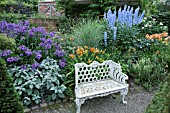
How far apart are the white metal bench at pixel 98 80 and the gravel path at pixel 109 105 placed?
17cm

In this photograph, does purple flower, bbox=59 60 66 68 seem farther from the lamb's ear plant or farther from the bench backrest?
the bench backrest

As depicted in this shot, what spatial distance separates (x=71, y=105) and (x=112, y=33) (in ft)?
7.46

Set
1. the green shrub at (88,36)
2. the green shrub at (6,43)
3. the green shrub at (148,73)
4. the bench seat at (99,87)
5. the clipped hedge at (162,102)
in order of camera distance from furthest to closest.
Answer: the green shrub at (88,36) → the green shrub at (148,73) → the green shrub at (6,43) → the bench seat at (99,87) → the clipped hedge at (162,102)

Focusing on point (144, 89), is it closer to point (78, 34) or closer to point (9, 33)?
point (78, 34)

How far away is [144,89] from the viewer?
465 cm

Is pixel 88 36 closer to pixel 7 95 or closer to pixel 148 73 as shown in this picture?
pixel 148 73

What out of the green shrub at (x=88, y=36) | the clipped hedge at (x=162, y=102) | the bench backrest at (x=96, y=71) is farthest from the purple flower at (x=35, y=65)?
the clipped hedge at (x=162, y=102)

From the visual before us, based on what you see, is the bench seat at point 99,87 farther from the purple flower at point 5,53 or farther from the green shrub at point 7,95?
the purple flower at point 5,53

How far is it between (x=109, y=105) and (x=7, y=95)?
2.06 metres

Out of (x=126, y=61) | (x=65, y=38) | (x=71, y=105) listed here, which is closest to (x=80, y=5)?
(x=65, y=38)

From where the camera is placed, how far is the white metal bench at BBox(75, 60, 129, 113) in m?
3.79

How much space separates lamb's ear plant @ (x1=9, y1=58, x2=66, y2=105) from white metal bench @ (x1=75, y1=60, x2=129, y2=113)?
1.24 ft

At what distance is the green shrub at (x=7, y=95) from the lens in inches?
94.2

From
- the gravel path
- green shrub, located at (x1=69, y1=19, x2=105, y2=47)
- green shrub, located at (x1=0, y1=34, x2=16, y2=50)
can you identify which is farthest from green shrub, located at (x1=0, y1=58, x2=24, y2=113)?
green shrub, located at (x1=69, y1=19, x2=105, y2=47)
